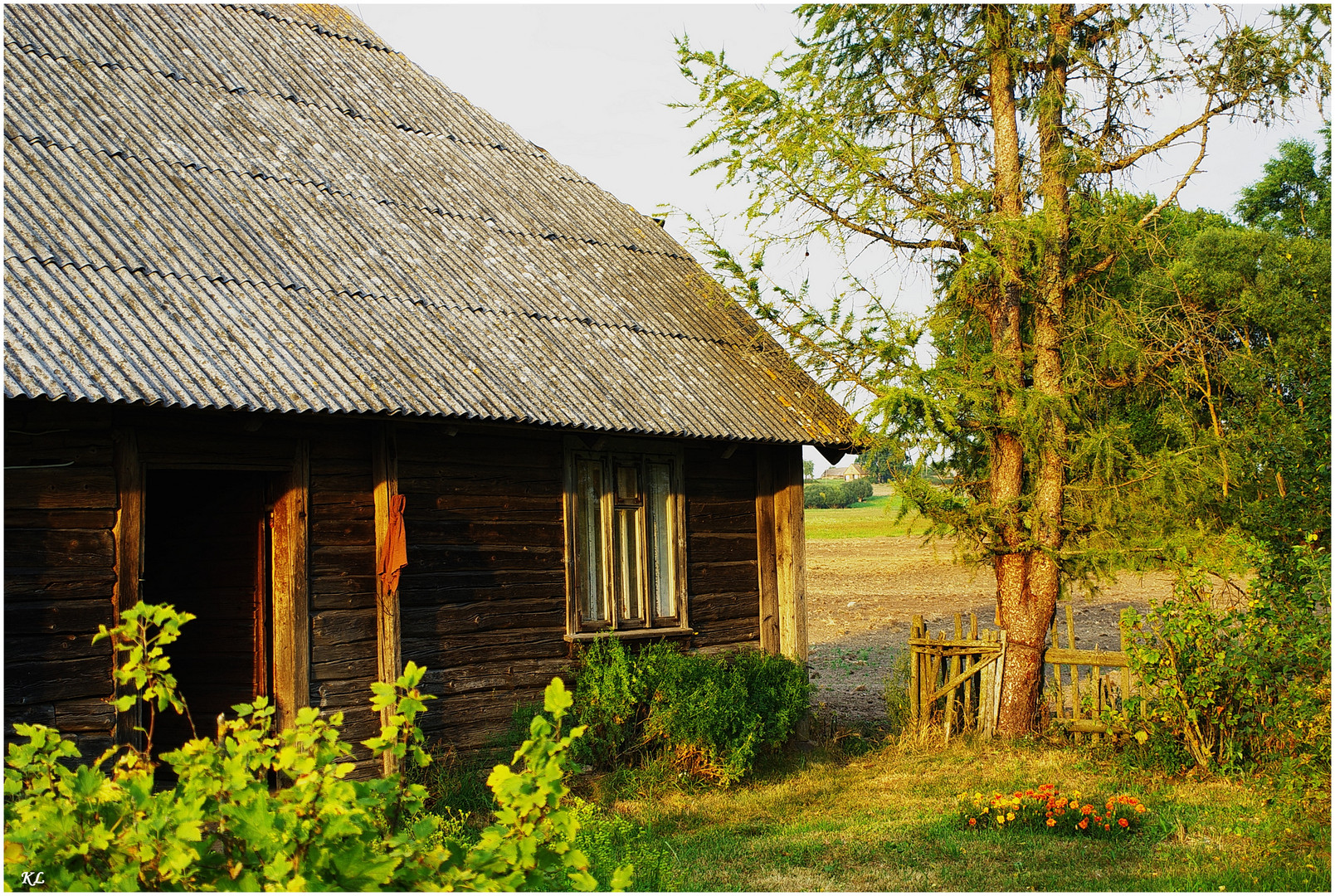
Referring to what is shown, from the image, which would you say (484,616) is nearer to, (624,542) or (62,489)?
(624,542)

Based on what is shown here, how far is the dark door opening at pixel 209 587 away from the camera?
872 cm

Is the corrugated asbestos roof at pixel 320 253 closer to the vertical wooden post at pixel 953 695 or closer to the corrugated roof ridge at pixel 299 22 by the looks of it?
the corrugated roof ridge at pixel 299 22

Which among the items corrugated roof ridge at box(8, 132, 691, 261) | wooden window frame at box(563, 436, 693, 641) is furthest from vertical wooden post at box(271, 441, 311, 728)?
corrugated roof ridge at box(8, 132, 691, 261)

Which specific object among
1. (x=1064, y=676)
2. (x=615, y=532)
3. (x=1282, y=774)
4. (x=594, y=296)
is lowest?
(x=1064, y=676)

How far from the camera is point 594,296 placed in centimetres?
1062

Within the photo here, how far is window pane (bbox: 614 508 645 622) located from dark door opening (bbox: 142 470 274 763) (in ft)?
9.93

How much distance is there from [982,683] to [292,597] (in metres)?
7.07

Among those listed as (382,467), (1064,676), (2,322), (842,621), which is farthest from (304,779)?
(842,621)

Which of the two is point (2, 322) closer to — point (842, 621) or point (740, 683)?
point (740, 683)

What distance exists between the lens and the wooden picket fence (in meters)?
10.7

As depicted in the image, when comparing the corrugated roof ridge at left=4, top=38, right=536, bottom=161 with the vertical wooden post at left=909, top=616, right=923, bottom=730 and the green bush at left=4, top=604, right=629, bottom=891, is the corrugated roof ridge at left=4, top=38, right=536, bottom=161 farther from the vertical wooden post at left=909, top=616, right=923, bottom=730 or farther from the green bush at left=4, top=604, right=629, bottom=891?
the green bush at left=4, top=604, right=629, bottom=891

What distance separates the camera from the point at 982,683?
11.3 metres

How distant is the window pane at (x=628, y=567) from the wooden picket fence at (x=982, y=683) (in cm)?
345

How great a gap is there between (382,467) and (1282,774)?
243 inches
